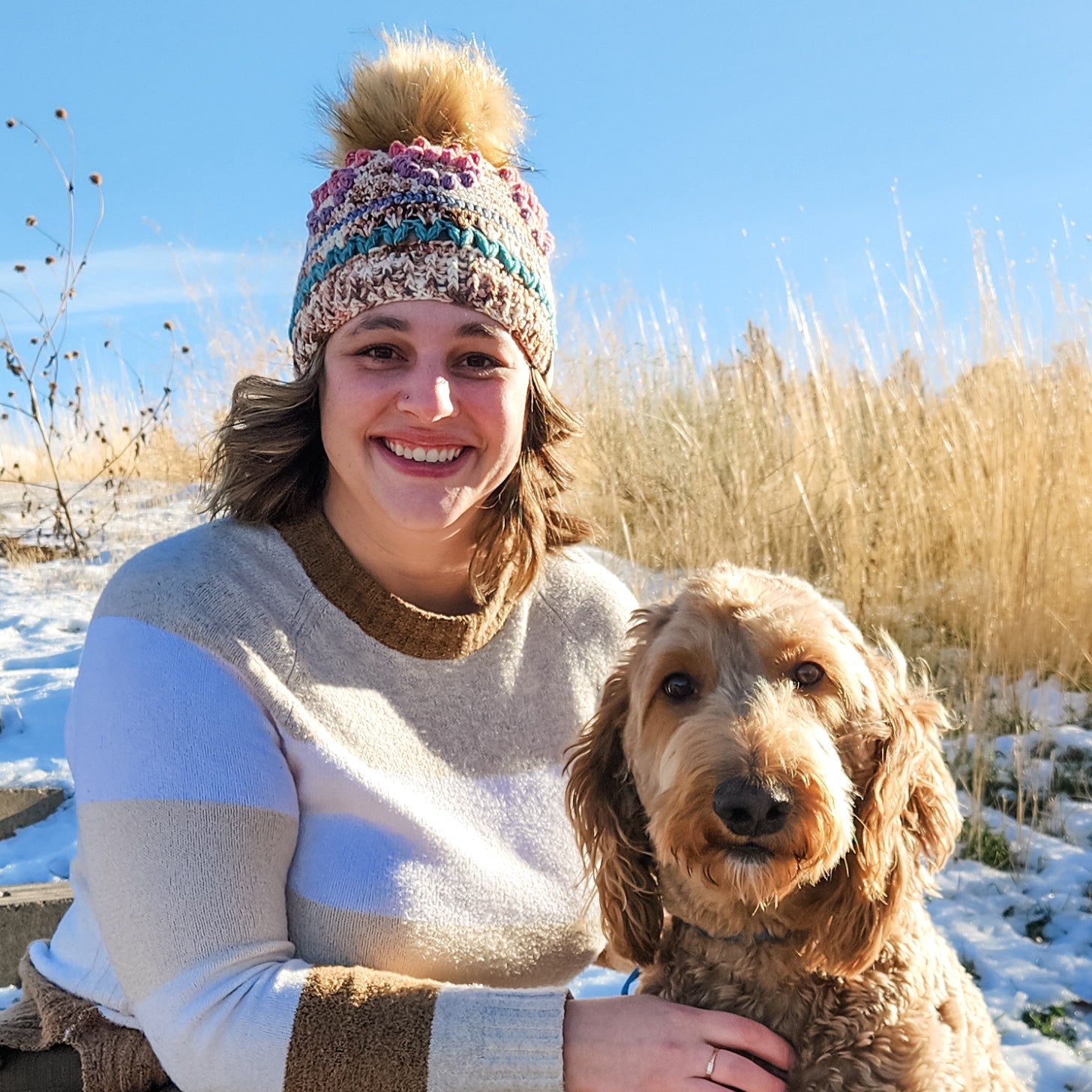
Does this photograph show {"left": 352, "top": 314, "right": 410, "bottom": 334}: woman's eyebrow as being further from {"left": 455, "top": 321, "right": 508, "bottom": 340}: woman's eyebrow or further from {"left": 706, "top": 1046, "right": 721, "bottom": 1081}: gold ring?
{"left": 706, "top": 1046, "right": 721, "bottom": 1081}: gold ring

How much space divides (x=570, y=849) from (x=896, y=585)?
404 centimetres

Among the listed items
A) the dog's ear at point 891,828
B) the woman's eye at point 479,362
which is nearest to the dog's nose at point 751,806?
the dog's ear at point 891,828

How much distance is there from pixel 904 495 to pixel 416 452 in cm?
448

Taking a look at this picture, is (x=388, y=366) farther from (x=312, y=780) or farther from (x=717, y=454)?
(x=717, y=454)

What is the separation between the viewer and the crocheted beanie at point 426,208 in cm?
240

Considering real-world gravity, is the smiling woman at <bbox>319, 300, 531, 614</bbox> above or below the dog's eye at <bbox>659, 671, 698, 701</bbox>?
above

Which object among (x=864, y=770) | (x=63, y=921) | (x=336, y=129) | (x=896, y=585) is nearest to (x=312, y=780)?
(x=63, y=921)

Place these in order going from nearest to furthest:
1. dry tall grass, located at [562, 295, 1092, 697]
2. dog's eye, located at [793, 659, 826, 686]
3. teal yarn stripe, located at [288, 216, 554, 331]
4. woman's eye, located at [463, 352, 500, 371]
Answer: dog's eye, located at [793, 659, 826, 686], teal yarn stripe, located at [288, 216, 554, 331], woman's eye, located at [463, 352, 500, 371], dry tall grass, located at [562, 295, 1092, 697]

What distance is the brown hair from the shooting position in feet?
8.62

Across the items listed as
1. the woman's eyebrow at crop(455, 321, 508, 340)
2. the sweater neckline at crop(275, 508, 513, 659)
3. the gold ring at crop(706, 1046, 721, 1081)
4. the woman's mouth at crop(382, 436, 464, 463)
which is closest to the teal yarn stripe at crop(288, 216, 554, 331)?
the woman's eyebrow at crop(455, 321, 508, 340)

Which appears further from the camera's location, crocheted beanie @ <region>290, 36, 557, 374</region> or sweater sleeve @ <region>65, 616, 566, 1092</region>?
crocheted beanie @ <region>290, 36, 557, 374</region>

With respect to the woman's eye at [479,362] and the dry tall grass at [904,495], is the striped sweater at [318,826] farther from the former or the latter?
the dry tall grass at [904,495]

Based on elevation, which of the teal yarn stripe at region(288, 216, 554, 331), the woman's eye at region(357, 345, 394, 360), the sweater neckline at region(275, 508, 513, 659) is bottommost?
Answer: the sweater neckline at region(275, 508, 513, 659)

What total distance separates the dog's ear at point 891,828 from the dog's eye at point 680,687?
1.15 ft
